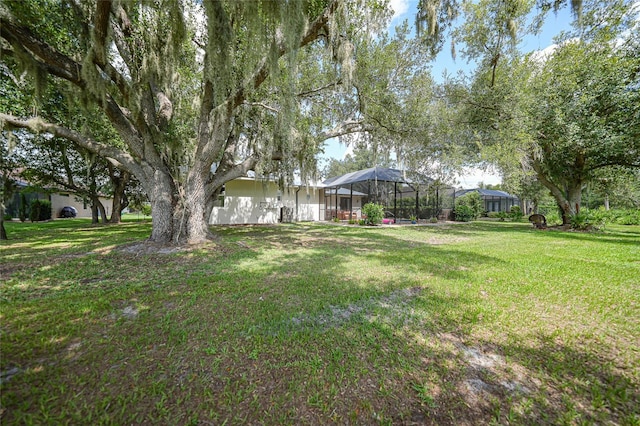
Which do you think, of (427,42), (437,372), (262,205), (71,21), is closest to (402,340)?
(437,372)

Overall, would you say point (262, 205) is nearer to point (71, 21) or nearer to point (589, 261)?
point (71, 21)

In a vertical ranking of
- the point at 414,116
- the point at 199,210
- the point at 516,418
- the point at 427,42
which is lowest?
the point at 516,418

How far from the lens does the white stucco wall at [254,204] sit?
Result: 1483 cm

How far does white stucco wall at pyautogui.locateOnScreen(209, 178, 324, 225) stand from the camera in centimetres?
1483

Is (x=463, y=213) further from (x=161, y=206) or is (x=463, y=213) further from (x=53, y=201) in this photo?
(x=53, y=201)

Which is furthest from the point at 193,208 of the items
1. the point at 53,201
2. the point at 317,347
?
the point at 53,201

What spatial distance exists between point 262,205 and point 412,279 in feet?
42.8

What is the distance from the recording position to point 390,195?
2250 cm

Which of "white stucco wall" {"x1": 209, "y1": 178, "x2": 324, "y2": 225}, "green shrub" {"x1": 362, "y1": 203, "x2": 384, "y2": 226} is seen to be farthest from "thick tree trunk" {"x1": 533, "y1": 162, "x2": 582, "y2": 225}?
"white stucco wall" {"x1": 209, "y1": 178, "x2": 324, "y2": 225}

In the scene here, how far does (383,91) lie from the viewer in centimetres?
862

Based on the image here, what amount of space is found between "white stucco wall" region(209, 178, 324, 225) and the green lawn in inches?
408

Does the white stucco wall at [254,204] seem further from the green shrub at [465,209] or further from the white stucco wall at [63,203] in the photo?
the white stucco wall at [63,203]

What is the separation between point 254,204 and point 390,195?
42.7ft

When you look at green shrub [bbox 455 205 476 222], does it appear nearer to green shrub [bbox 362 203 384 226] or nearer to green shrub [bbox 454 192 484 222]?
green shrub [bbox 454 192 484 222]
